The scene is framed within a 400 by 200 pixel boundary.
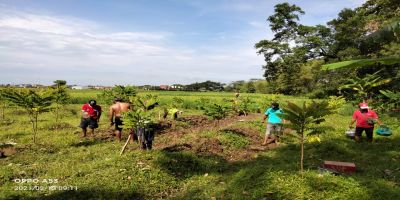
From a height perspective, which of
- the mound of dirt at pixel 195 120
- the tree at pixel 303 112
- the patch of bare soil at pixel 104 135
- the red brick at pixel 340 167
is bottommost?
the patch of bare soil at pixel 104 135

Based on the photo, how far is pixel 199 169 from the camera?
8.90 metres

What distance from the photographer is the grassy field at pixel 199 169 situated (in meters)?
6.61

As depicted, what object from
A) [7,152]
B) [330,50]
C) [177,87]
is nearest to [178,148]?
[7,152]

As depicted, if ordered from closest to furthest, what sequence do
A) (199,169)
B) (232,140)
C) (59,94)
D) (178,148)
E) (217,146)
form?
(199,169)
(178,148)
(217,146)
(232,140)
(59,94)

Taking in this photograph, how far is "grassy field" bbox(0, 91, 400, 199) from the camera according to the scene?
260 inches

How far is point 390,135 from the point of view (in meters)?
12.8

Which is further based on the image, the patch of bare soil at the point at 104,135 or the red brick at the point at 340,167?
the patch of bare soil at the point at 104,135

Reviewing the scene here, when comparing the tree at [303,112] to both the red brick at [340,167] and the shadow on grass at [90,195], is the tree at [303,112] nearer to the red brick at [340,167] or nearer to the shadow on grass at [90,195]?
the red brick at [340,167]

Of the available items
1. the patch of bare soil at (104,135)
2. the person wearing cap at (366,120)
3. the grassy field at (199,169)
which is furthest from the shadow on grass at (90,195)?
the person wearing cap at (366,120)

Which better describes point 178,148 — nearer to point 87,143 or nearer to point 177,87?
point 87,143

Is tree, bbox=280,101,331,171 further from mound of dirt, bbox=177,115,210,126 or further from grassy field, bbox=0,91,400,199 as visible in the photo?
mound of dirt, bbox=177,115,210,126

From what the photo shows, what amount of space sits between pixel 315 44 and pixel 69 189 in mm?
36164

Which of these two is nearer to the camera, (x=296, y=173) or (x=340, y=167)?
(x=296, y=173)

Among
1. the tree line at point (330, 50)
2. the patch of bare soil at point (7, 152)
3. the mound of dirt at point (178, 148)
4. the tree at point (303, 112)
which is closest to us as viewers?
the tree at point (303, 112)
